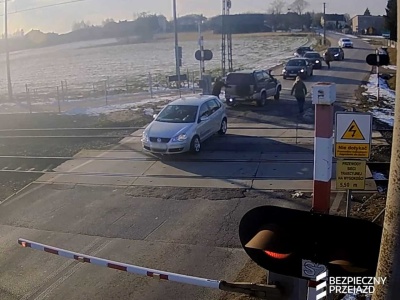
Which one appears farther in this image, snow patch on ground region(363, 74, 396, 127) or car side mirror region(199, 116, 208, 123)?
snow patch on ground region(363, 74, 396, 127)

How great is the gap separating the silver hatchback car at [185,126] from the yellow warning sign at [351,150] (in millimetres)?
10822

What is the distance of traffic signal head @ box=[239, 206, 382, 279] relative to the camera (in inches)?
125

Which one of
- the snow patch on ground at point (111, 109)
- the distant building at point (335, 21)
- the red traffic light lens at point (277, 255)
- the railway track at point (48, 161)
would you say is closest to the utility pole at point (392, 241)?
the red traffic light lens at point (277, 255)

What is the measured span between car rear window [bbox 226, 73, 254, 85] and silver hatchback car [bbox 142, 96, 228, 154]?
633 cm

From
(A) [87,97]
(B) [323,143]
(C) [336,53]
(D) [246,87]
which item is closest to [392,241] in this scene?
(B) [323,143]

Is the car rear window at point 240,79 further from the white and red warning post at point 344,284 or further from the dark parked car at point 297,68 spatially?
the white and red warning post at point 344,284

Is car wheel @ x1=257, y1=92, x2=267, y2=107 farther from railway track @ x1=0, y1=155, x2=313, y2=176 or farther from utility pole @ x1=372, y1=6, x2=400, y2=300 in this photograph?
utility pole @ x1=372, y1=6, x2=400, y2=300

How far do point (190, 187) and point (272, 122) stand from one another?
Answer: 8.84 m

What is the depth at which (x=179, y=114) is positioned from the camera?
17.2m

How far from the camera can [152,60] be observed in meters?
78.1

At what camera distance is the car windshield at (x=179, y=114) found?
667 inches

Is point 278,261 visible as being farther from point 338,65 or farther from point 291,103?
point 338,65

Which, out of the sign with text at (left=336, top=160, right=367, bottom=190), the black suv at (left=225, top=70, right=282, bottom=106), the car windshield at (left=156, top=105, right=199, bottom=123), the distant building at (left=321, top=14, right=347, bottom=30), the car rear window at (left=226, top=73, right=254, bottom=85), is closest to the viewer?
the sign with text at (left=336, top=160, right=367, bottom=190)

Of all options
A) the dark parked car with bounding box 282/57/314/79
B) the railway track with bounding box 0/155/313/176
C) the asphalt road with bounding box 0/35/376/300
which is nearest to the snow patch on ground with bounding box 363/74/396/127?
the dark parked car with bounding box 282/57/314/79
